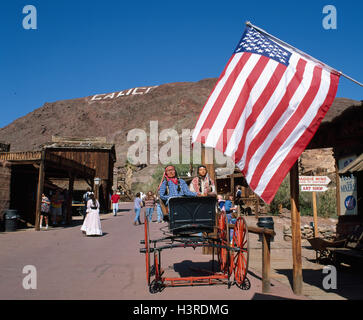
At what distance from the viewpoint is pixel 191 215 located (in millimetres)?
6215

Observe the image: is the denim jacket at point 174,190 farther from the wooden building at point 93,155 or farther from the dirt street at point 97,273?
the wooden building at point 93,155

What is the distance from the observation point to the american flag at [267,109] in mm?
5043

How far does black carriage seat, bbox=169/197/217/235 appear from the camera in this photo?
6.13 m

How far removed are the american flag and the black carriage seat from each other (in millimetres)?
1248

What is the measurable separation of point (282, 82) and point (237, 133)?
992mm

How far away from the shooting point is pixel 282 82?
5285mm

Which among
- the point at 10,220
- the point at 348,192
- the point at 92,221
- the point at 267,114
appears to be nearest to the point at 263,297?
the point at 267,114

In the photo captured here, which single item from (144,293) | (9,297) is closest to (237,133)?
(144,293)

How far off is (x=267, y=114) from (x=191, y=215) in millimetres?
2181

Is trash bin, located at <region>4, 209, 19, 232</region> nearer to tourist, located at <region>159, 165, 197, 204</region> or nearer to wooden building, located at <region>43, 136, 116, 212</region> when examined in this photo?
tourist, located at <region>159, 165, 197, 204</region>

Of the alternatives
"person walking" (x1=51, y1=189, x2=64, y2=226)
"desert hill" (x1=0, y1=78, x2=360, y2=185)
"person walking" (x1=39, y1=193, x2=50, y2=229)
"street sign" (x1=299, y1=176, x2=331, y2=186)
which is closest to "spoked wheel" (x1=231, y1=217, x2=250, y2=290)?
"street sign" (x1=299, y1=176, x2=331, y2=186)

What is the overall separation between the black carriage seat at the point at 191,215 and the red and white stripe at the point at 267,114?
4.10 ft

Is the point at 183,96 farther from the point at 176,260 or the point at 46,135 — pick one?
the point at 176,260

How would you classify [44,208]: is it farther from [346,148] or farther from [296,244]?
[296,244]
